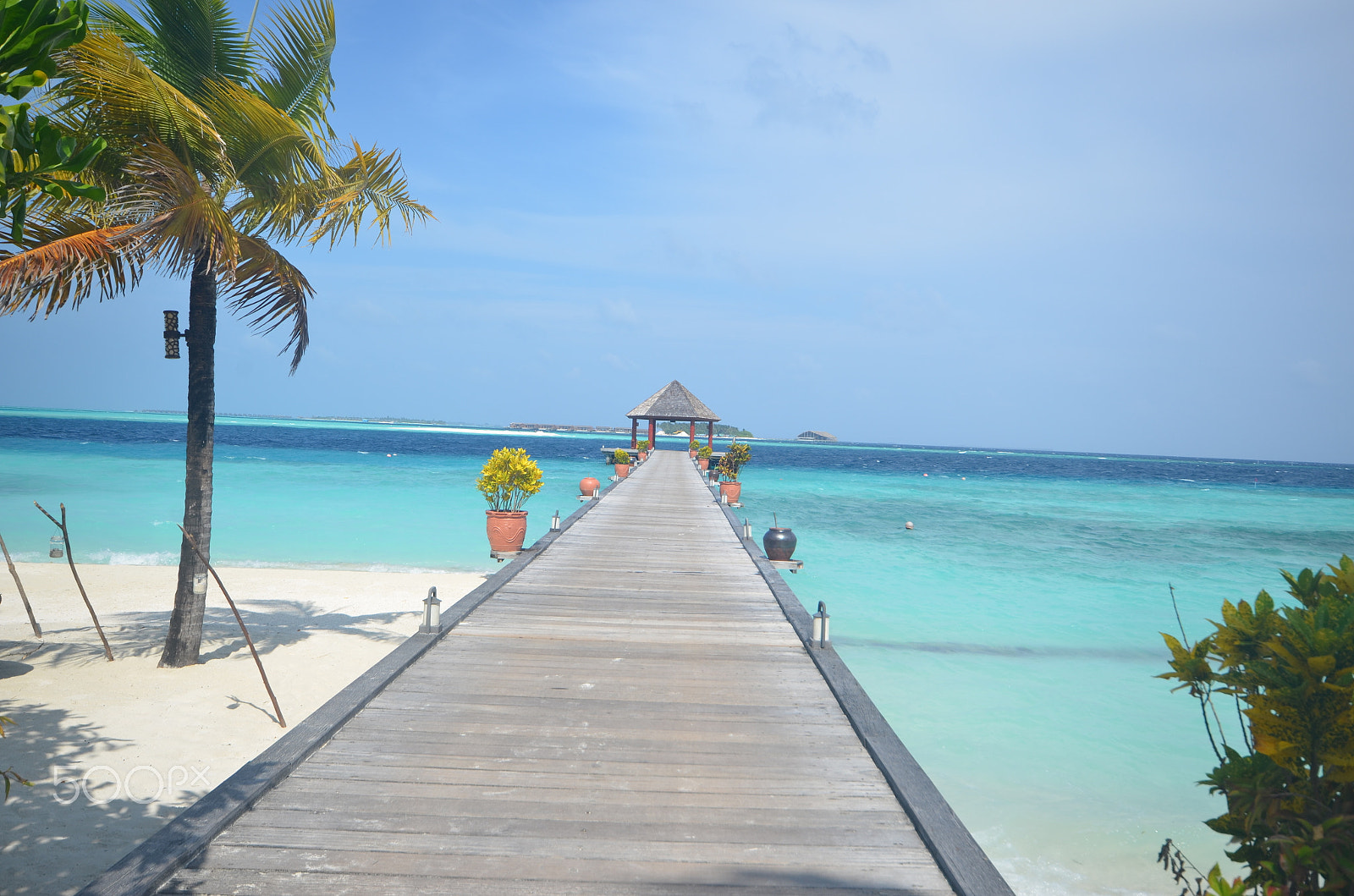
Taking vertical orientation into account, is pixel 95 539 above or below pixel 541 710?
below

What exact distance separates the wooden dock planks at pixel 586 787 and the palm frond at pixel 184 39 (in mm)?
5394

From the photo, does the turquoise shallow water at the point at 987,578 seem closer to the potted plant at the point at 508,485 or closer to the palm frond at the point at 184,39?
the potted plant at the point at 508,485

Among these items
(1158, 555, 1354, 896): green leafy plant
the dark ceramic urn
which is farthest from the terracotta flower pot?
(1158, 555, 1354, 896): green leafy plant

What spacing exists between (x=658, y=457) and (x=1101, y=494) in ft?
98.5

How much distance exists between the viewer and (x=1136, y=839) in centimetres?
598

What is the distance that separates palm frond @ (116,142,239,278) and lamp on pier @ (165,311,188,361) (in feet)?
2.06

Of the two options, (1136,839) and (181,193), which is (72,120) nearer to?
(181,193)

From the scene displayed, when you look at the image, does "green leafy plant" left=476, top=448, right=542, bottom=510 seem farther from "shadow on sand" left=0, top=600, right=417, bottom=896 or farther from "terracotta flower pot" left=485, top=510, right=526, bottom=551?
"shadow on sand" left=0, top=600, right=417, bottom=896

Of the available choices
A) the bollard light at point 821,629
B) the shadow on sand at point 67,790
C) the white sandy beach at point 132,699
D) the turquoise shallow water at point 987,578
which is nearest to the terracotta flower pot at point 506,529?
the white sandy beach at point 132,699

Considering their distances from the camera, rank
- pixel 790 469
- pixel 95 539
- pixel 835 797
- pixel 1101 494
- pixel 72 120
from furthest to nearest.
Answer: pixel 790 469, pixel 1101 494, pixel 95 539, pixel 72 120, pixel 835 797

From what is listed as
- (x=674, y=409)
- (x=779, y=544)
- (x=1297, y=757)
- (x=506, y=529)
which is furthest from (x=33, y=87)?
(x=674, y=409)

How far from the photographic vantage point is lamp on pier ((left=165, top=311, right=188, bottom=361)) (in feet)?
21.8

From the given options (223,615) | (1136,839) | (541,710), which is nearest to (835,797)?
(541,710)

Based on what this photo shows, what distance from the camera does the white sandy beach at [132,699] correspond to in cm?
447
